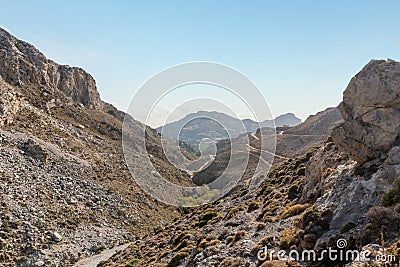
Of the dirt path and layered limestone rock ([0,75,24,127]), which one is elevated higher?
layered limestone rock ([0,75,24,127])

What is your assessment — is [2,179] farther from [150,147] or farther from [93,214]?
[150,147]

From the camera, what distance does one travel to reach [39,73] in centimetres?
8850

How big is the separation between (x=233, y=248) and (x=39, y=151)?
1702 inches

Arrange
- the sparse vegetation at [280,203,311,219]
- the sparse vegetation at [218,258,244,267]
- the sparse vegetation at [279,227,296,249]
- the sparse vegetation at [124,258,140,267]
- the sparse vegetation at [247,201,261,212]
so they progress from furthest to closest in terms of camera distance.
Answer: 1. the sparse vegetation at [247,201,261,212]
2. the sparse vegetation at [124,258,140,267]
3. the sparse vegetation at [280,203,311,219]
4. the sparse vegetation at [218,258,244,267]
5. the sparse vegetation at [279,227,296,249]

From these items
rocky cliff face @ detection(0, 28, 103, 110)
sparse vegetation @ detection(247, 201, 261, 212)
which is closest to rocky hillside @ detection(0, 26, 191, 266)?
rocky cliff face @ detection(0, 28, 103, 110)

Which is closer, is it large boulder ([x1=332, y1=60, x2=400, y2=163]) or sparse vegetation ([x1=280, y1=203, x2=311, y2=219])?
large boulder ([x1=332, y1=60, x2=400, y2=163])

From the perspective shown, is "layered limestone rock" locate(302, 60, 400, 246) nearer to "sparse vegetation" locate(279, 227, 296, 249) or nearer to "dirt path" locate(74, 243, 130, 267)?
"sparse vegetation" locate(279, 227, 296, 249)

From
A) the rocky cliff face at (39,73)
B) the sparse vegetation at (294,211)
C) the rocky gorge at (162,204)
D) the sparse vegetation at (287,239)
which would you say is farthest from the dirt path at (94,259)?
the rocky cliff face at (39,73)

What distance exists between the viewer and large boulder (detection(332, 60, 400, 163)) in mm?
16812

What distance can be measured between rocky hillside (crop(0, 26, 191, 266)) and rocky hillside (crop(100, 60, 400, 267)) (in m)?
19.6

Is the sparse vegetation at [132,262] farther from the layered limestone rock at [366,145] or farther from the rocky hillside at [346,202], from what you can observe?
the layered limestone rock at [366,145]

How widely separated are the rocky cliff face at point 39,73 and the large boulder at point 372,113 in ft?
258

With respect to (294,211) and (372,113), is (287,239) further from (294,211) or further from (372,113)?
(372,113)

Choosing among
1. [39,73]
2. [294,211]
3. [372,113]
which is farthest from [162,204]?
[372,113]
